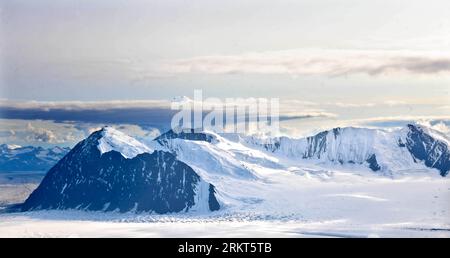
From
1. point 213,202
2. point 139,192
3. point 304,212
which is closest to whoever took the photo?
Result: point 304,212

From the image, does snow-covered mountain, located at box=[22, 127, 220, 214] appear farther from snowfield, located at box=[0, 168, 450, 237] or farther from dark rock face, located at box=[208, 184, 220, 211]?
snowfield, located at box=[0, 168, 450, 237]

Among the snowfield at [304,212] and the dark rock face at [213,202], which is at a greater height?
the snowfield at [304,212]

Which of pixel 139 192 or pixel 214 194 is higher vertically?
pixel 214 194

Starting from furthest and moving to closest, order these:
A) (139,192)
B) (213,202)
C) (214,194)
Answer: (139,192)
(214,194)
(213,202)

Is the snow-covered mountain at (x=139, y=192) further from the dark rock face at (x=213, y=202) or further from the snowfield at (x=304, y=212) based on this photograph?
the snowfield at (x=304, y=212)

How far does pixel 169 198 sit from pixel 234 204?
102 feet

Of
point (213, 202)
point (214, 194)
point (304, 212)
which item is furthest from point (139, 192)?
point (304, 212)

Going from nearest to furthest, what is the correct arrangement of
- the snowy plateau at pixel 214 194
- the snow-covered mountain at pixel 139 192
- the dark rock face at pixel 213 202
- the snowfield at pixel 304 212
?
the snowfield at pixel 304 212 → the snowy plateau at pixel 214 194 → the dark rock face at pixel 213 202 → the snow-covered mountain at pixel 139 192

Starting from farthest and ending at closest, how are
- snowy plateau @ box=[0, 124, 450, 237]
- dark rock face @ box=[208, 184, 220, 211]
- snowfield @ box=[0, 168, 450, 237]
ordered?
dark rock face @ box=[208, 184, 220, 211]
snowy plateau @ box=[0, 124, 450, 237]
snowfield @ box=[0, 168, 450, 237]

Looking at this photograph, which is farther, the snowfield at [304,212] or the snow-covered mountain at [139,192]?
the snow-covered mountain at [139,192]

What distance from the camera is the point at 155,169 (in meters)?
179

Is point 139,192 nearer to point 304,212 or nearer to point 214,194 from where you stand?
point 214,194

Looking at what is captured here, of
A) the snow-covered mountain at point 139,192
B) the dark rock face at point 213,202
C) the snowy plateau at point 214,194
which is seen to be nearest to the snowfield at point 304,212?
the snowy plateau at point 214,194

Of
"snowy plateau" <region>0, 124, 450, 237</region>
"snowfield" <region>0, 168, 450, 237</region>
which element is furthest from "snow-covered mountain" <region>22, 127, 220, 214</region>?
"snowfield" <region>0, 168, 450, 237</region>
